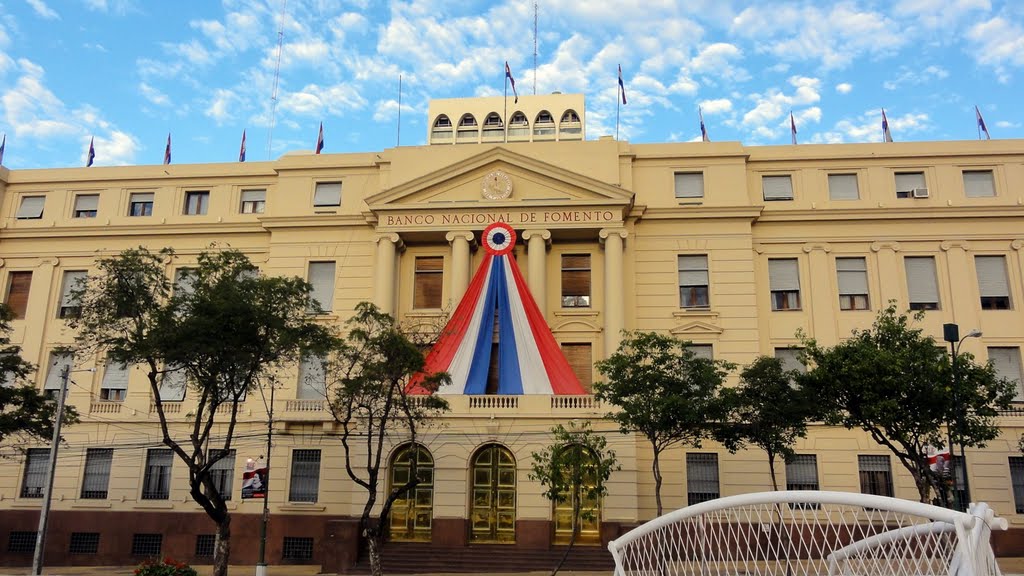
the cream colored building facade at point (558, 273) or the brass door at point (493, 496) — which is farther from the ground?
the cream colored building facade at point (558, 273)

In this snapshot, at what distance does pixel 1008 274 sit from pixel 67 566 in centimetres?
4094

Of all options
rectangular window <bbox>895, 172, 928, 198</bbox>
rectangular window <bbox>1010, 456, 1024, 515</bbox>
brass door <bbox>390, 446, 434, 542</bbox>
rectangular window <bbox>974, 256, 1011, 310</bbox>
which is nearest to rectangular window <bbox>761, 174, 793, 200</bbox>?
rectangular window <bbox>895, 172, 928, 198</bbox>

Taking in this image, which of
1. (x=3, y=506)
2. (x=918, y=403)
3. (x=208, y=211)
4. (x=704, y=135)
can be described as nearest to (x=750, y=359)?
(x=918, y=403)

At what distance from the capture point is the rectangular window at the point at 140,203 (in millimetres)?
39094

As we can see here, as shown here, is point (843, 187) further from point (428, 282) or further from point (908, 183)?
point (428, 282)

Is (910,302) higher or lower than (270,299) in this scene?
higher

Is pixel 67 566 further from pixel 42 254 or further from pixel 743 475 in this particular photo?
pixel 743 475

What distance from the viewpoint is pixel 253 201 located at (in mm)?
38781

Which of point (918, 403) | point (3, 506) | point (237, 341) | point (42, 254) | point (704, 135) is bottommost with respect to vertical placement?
point (3, 506)

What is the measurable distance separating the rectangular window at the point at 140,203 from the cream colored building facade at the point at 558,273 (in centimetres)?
67

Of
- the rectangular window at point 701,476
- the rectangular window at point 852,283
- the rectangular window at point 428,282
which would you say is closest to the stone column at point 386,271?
the rectangular window at point 428,282

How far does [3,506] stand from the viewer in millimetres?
34281

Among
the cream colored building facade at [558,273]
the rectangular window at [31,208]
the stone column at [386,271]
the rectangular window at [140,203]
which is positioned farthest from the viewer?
the rectangular window at [31,208]

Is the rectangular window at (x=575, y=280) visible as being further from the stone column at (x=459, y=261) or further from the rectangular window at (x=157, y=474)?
the rectangular window at (x=157, y=474)
